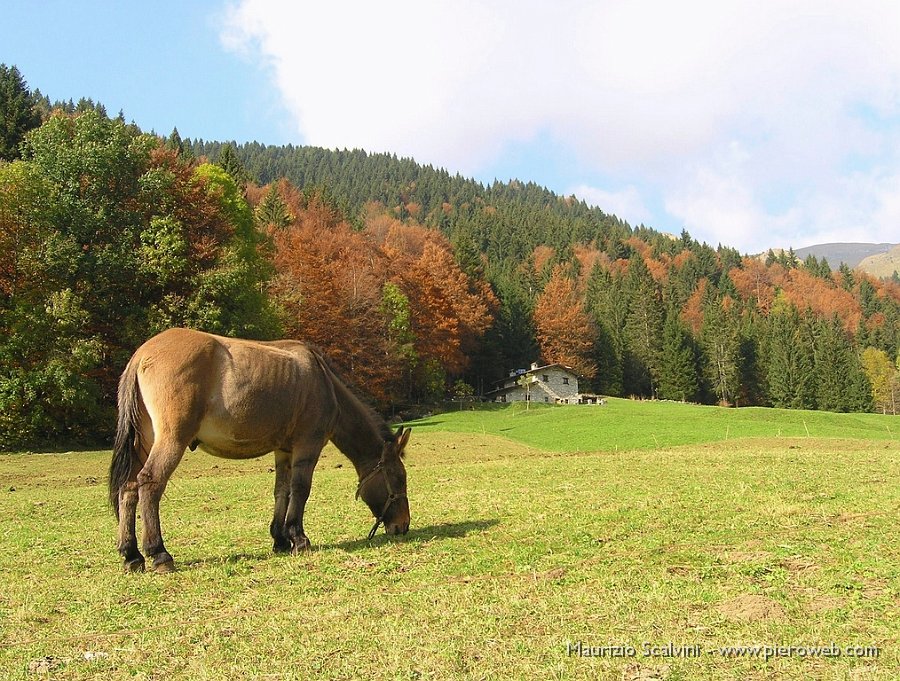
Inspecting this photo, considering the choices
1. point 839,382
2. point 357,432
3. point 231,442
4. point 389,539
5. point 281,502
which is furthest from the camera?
point 839,382

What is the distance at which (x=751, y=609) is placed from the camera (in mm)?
5824

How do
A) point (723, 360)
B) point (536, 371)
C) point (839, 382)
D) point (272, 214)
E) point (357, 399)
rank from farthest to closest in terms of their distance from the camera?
point (723, 360) < point (839, 382) < point (536, 371) < point (272, 214) < point (357, 399)

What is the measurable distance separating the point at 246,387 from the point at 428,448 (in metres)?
23.9

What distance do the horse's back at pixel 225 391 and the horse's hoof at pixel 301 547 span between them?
50.9 inches

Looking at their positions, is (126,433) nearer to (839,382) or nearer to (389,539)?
(389,539)

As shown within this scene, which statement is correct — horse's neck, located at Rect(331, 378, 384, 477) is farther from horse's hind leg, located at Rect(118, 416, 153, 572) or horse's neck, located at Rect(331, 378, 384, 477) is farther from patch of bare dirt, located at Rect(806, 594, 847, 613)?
patch of bare dirt, located at Rect(806, 594, 847, 613)

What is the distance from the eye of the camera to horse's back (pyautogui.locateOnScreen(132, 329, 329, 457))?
27.4 feet

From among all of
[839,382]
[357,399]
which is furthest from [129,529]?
[839,382]

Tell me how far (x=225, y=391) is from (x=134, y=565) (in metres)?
2.30

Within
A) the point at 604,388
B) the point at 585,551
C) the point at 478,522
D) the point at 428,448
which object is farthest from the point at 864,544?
the point at 604,388

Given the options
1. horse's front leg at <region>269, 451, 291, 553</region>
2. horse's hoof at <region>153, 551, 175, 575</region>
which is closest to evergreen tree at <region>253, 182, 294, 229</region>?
horse's front leg at <region>269, 451, 291, 553</region>

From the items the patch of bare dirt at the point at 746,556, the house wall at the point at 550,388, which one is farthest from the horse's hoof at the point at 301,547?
the house wall at the point at 550,388

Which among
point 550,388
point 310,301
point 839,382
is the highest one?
point 310,301

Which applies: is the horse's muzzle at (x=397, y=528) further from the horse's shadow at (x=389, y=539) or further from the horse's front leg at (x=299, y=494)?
the horse's front leg at (x=299, y=494)
